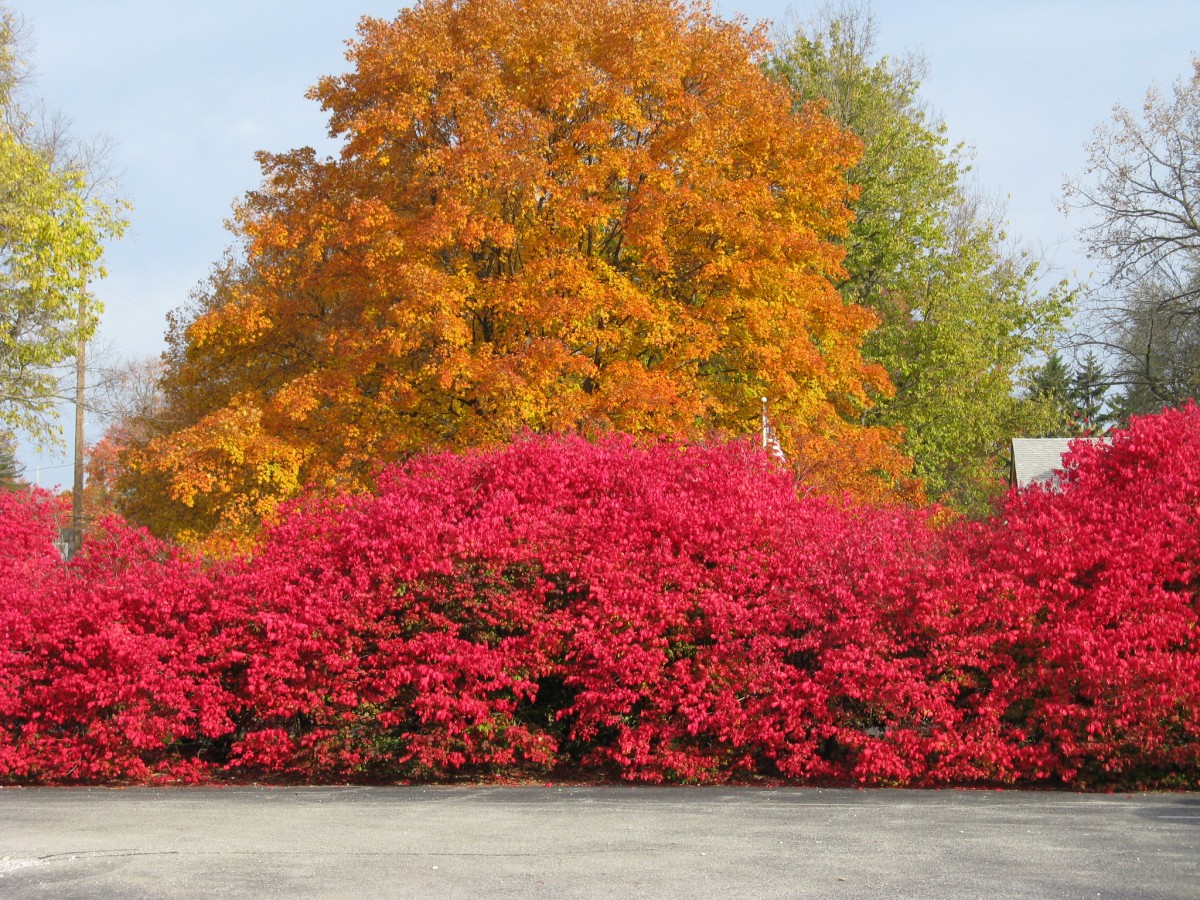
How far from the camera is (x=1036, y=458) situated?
24.6 m

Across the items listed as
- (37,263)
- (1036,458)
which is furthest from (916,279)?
(37,263)

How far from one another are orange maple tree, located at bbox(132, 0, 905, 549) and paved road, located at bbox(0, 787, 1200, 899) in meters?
8.94

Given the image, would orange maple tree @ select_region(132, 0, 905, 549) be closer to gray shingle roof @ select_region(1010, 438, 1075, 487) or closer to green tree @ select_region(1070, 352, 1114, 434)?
gray shingle roof @ select_region(1010, 438, 1075, 487)

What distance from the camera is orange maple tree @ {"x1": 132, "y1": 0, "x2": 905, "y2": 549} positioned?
60.9 ft

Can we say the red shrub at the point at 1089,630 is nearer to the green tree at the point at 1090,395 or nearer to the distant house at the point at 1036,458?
the distant house at the point at 1036,458

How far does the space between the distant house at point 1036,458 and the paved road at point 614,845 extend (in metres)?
14.4

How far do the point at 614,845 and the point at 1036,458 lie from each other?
19464mm

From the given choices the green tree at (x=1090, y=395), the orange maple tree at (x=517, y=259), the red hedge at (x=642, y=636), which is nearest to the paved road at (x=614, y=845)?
the red hedge at (x=642, y=636)

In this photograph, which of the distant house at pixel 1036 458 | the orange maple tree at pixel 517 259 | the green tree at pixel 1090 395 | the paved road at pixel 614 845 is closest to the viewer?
the paved road at pixel 614 845

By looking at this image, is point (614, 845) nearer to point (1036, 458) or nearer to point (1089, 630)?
point (1089, 630)

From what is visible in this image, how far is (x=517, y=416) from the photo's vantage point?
59.3 feet

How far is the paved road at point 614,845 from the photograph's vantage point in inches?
249

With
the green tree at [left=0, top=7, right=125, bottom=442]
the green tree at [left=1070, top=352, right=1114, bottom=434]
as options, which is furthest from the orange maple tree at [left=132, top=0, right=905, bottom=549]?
the green tree at [left=1070, top=352, right=1114, bottom=434]

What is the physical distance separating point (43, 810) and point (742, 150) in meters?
16.3
